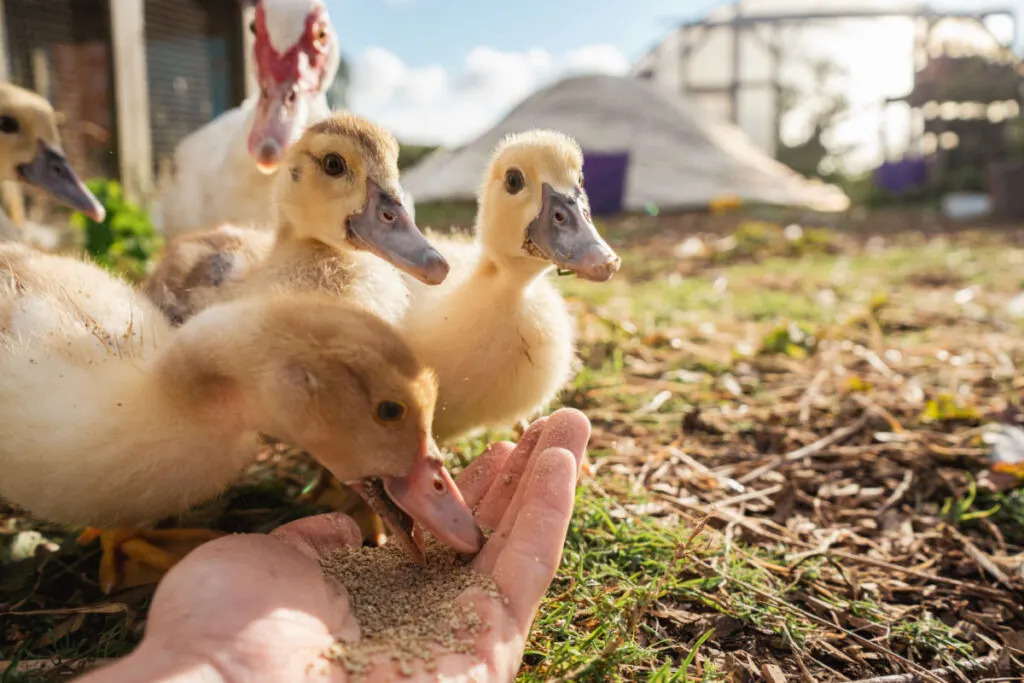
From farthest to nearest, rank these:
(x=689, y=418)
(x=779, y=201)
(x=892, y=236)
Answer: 1. (x=779, y=201)
2. (x=892, y=236)
3. (x=689, y=418)

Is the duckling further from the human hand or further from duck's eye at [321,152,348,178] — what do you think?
duck's eye at [321,152,348,178]

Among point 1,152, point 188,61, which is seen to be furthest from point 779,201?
point 1,152

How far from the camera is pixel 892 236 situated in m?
9.76

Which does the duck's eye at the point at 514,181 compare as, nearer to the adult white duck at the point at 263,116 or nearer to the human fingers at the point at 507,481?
the human fingers at the point at 507,481

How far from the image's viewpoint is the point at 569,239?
7.04 ft

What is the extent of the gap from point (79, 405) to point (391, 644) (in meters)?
0.89

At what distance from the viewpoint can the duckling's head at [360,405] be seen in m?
1.63

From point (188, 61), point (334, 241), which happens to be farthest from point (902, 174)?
point (334, 241)

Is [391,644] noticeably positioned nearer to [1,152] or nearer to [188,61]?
[1,152]

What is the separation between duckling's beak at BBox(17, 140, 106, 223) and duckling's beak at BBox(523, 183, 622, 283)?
7.04 ft

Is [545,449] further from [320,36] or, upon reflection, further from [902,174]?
[902,174]

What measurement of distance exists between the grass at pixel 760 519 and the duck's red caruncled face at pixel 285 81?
3.49ft

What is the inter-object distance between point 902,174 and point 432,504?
16.9 meters

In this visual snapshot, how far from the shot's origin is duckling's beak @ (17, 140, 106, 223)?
3.47 m
